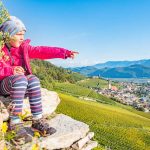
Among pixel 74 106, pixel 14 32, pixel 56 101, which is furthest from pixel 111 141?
pixel 14 32

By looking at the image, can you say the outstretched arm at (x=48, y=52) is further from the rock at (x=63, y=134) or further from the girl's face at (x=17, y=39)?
the rock at (x=63, y=134)

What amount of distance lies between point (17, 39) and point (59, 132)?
2255mm

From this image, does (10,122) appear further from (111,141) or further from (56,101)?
(111,141)

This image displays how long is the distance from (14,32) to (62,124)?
2.53m

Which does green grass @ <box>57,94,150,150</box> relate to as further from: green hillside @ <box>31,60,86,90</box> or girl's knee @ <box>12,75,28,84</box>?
green hillside @ <box>31,60,86,90</box>

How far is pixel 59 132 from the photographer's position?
26.5 ft

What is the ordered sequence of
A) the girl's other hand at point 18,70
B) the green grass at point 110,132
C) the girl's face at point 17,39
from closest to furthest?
the girl's other hand at point 18,70, the girl's face at point 17,39, the green grass at point 110,132

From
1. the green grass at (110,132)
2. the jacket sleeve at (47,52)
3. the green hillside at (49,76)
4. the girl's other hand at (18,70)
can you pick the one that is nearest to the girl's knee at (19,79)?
the girl's other hand at (18,70)

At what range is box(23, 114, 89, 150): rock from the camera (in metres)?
7.50

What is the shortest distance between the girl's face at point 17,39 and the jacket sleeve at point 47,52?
0.62 metres

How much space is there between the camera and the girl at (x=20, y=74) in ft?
23.4

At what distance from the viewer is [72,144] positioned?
8.35 metres

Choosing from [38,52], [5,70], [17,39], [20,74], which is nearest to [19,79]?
[20,74]

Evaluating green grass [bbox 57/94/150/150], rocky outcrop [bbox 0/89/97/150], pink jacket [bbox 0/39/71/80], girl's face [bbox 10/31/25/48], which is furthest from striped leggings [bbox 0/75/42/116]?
green grass [bbox 57/94/150/150]
